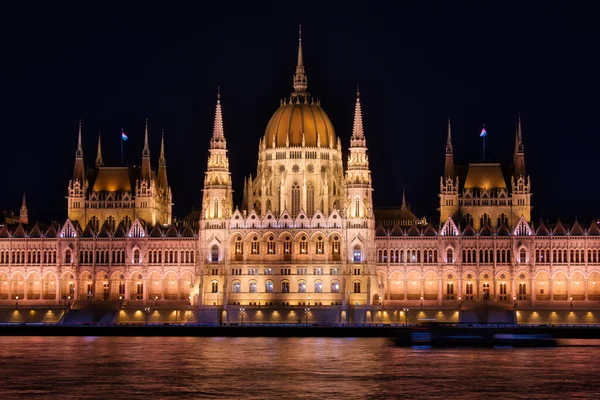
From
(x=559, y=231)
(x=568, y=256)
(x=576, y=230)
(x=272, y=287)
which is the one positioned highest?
(x=576, y=230)

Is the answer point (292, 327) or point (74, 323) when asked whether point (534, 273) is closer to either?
point (292, 327)

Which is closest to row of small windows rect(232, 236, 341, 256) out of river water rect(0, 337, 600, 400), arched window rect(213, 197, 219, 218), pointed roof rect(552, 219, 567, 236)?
arched window rect(213, 197, 219, 218)

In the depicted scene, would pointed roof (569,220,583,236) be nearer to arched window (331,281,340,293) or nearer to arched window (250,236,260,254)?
arched window (331,281,340,293)

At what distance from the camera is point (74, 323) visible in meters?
189

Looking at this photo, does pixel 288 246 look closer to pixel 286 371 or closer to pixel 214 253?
Result: pixel 214 253

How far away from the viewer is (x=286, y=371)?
123m

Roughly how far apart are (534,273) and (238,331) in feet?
150

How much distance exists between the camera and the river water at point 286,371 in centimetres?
10956

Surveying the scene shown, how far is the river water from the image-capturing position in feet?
359

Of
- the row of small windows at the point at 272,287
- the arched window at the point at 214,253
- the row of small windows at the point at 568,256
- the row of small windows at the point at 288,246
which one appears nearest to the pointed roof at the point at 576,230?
the row of small windows at the point at 568,256

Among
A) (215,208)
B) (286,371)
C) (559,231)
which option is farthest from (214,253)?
(286,371)

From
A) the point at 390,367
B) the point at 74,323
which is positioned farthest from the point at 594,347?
the point at 74,323

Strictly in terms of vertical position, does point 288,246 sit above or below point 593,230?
below

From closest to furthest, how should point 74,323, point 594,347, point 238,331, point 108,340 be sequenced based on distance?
point 594,347 → point 108,340 → point 238,331 → point 74,323
